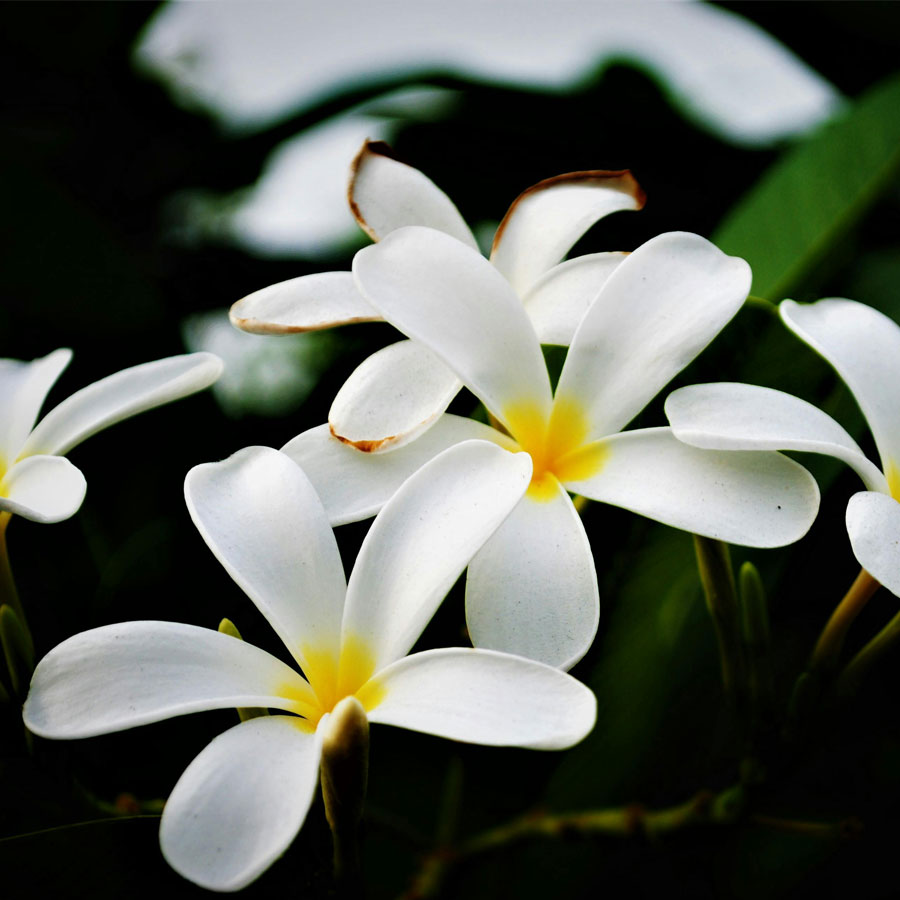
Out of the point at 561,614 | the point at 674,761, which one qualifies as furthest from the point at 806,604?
the point at 561,614

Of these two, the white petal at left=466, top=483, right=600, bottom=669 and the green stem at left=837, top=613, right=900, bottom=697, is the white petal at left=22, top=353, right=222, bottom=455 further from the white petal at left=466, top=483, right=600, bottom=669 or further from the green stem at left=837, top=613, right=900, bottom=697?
the green stem at left=837, top=613, right=900, bottom=697

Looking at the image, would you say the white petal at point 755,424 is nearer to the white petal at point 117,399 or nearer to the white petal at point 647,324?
the white petal at point 647,324

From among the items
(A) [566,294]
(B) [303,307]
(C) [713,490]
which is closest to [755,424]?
(C) [713,490]

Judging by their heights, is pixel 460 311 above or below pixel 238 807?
above

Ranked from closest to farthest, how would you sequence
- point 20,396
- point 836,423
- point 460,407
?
point 836,423
point 20,396
point 460,407

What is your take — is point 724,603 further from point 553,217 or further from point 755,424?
point 553,217

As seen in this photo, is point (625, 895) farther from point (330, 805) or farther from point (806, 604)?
point (330, 805)
